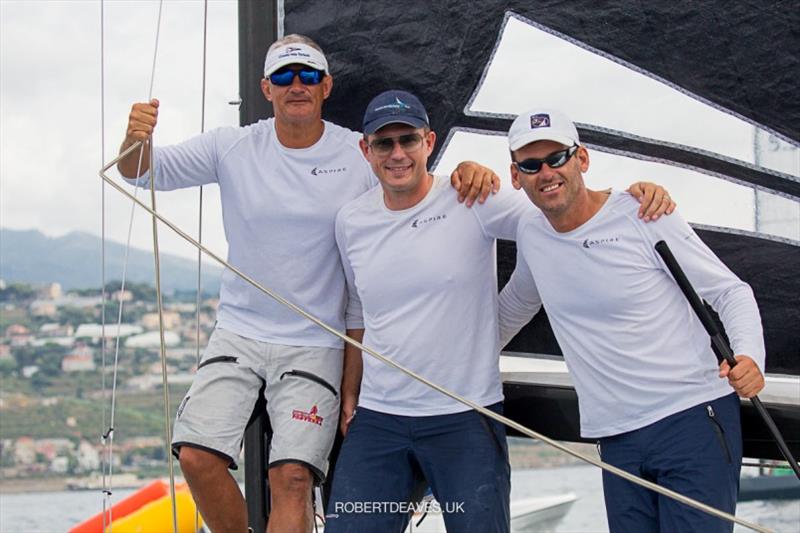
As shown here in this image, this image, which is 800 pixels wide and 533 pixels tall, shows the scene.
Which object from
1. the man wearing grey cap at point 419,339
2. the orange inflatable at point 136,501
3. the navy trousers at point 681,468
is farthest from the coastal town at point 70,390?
the navy trousers at point 681,468

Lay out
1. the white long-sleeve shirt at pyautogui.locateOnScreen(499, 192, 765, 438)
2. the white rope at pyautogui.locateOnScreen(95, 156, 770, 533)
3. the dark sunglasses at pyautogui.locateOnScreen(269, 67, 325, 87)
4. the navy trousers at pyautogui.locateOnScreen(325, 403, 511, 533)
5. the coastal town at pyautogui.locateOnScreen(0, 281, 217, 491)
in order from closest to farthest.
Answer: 1. the white rope at pyautogui.locateOnScreen(95, 156, 770, 533)
2. the white long-sleeve shirt at pyautogui.locateOnScreen(499, 192, 765, 438)
3. the navy trousers at pyautogui.locateOnScreen(325, 403, 511, 533)
4. the dark sunglasses at pyautogui.locateOnScreen(269, 67, 325, 87)
5. the coastal town at pyautogui.locateOnScreen(0, 281, 217, 491)

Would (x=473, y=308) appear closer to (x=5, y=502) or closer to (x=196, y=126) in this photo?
(x=196, y=126)

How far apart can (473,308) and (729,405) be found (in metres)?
0.53

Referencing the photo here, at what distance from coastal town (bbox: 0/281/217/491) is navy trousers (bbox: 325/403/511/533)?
23.3 ft

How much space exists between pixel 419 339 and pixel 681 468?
1.86 feet

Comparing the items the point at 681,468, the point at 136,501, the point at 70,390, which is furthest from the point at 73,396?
the point at 681,468

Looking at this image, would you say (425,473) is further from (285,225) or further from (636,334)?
(285,225)

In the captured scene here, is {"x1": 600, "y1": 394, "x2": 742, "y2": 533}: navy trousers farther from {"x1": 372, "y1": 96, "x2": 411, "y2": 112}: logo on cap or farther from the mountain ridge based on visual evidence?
the mountain ridge

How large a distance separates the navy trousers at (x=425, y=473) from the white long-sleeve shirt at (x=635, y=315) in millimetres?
214

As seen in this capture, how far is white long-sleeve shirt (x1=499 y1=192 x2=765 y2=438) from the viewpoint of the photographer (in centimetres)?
193

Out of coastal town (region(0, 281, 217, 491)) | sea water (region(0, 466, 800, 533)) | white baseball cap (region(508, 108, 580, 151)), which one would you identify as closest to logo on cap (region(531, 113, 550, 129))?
white baseball cap (region(508, 108, 580, 151))

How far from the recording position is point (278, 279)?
2.33 m

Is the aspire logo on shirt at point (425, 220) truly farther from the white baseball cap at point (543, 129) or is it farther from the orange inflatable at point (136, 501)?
the orange inflatable at point (136, 501)

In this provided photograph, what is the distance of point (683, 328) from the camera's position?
1964mm
